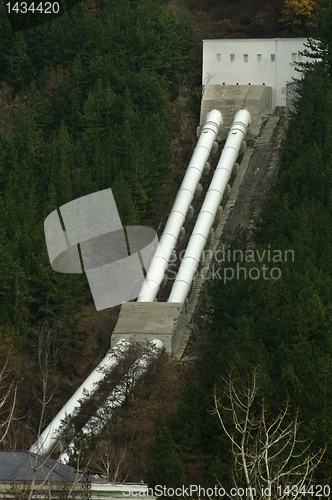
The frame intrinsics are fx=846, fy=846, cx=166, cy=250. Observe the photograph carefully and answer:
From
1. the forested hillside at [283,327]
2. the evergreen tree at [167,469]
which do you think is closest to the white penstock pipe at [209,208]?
the forested hillside at [283,327]

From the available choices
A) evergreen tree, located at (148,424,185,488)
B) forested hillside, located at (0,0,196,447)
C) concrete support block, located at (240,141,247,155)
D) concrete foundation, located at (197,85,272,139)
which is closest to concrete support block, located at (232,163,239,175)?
concrete support block, located at (240,141,247,155)

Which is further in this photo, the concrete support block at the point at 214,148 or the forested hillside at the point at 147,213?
the concrete support block at the point at 214,148

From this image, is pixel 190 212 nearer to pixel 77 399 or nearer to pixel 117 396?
pixel 77 399

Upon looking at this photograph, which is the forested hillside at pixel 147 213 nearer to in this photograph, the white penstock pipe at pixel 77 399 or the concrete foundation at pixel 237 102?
the white penstock pipe at pixel 77 399

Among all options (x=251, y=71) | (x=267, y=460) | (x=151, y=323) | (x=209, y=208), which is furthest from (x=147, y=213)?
(x=267, y=460)

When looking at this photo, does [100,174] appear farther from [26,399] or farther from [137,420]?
[137,420]

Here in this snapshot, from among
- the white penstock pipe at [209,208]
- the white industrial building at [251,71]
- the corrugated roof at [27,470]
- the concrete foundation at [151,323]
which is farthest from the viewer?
the white industrial building at [251,71]

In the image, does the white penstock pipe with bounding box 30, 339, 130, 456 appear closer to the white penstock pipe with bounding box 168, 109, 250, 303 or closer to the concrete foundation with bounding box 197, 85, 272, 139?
the white penstock pipe with bounding box 168, 109, 250, 303
